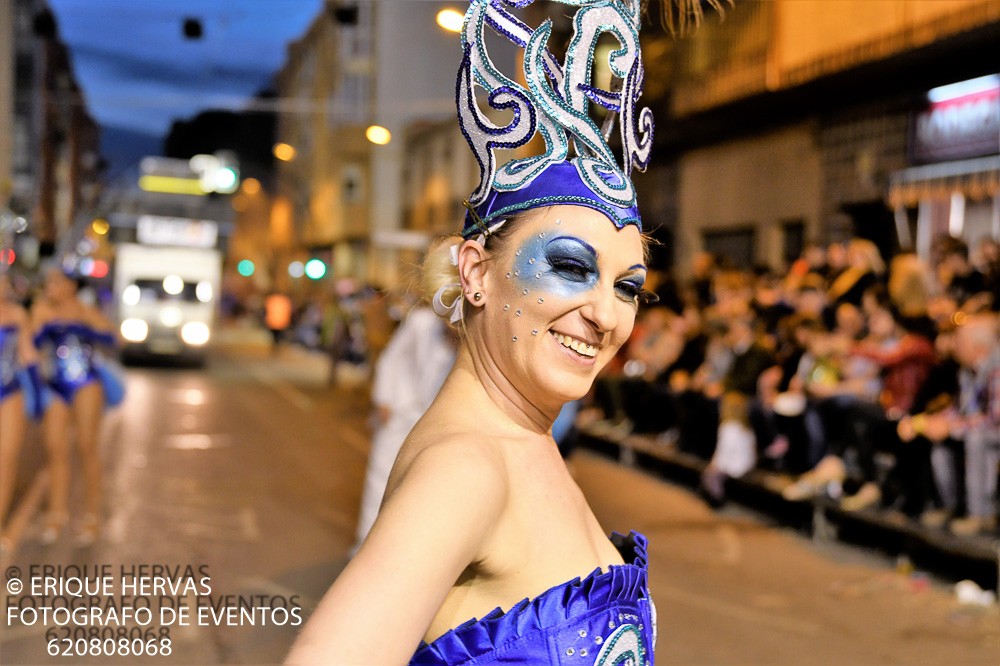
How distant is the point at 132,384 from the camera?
22156 millimetres

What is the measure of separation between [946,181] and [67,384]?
10.1 metres

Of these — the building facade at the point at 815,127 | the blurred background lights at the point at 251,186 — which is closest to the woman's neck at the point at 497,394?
the building facade at the point at 815,127

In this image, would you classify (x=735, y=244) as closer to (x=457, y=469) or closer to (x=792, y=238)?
(x=792, y=238)

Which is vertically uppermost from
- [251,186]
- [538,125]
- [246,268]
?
[251,186]

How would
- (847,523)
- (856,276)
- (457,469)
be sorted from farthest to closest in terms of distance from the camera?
(856,276) < (847,523) < (457,469)

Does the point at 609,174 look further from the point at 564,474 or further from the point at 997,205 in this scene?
the point at 997,205

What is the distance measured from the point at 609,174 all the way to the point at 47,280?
737cm

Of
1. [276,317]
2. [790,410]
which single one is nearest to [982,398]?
[790,410]

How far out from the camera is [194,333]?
91.5ft

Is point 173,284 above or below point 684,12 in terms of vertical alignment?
below

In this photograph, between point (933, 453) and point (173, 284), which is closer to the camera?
point (933, 453)

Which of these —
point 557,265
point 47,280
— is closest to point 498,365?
point 557,265

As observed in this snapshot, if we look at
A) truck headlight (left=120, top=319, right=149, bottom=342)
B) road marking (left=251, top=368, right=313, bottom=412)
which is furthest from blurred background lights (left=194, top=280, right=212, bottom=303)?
road marking (left=251, top=368, right=313, bottom=412)

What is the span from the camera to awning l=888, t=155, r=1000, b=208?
41.9 ft
